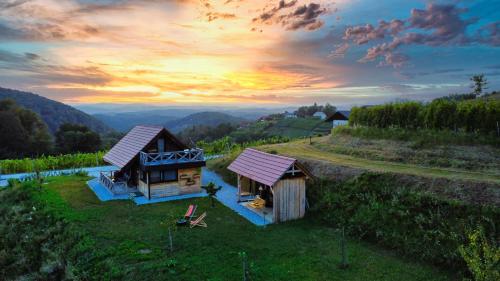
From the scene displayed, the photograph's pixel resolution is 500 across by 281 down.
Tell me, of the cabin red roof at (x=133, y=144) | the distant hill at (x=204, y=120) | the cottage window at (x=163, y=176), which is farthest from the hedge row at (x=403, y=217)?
the distant hill at (x=204, y=120)

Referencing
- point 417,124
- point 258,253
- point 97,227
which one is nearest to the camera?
point 258,253

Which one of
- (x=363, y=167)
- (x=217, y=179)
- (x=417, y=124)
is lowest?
(x=217, y=179)

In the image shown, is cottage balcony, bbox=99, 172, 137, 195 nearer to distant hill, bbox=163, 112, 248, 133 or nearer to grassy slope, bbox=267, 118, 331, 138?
grassy slope, bbox=267, 118, 331, 138

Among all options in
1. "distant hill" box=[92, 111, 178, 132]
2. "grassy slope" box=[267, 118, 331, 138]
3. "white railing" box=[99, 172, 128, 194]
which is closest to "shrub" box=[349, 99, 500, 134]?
"white railing" box=[99, 172, 128, 194]

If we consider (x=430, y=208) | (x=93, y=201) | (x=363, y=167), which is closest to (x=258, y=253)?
(x=430, y=208)

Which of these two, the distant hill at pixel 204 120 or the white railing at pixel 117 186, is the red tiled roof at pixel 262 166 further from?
the distant hill at pixel 204 120

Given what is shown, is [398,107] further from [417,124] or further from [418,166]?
[418,166]
